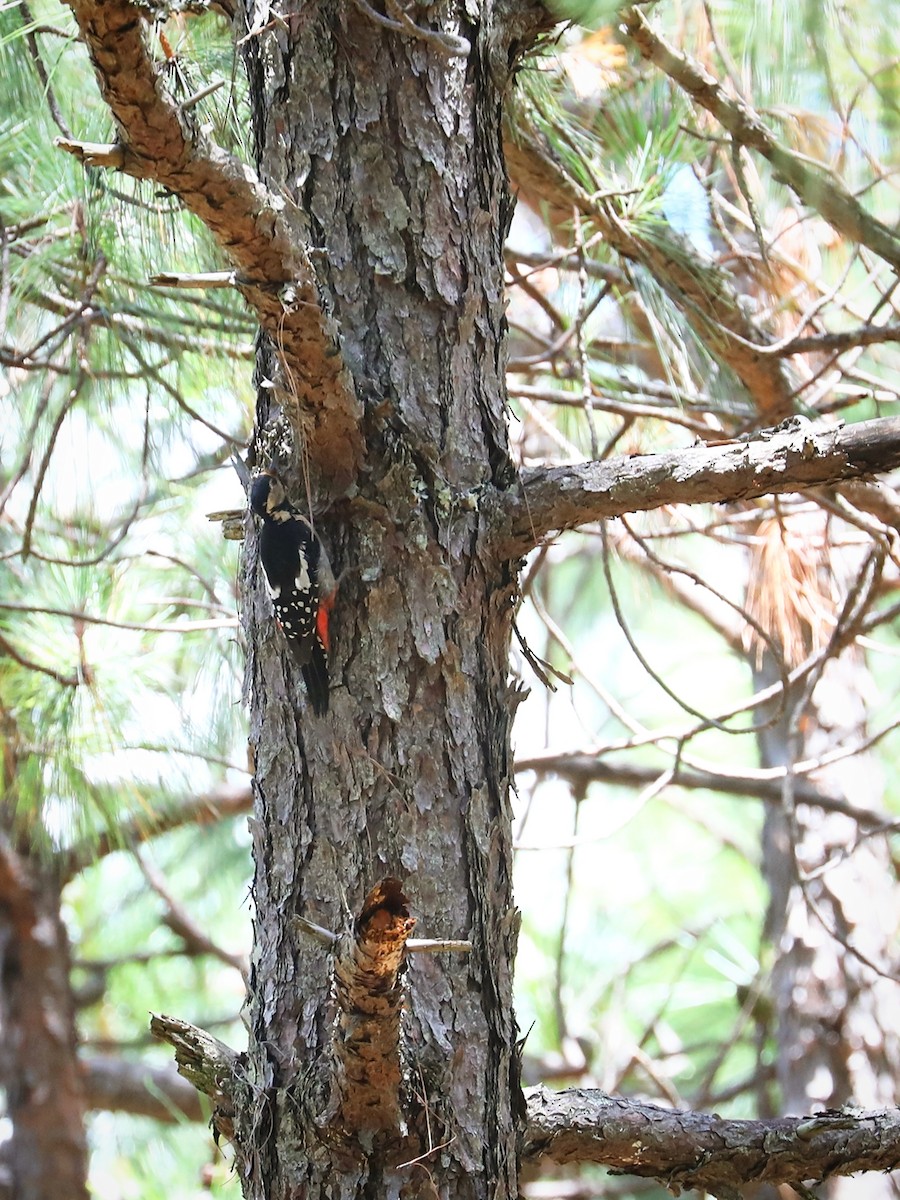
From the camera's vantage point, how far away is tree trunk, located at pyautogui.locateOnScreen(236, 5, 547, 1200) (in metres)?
1.40

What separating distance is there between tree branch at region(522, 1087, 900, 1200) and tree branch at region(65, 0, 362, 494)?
33.0 inches

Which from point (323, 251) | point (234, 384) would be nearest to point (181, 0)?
point (323, 251)

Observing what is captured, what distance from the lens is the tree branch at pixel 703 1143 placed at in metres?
1.50

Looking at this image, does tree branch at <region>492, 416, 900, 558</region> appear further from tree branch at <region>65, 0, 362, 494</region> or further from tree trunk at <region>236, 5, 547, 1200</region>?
tree branch at <region>65, 0, 362, 494</region>

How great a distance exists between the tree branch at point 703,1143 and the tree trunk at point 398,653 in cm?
10

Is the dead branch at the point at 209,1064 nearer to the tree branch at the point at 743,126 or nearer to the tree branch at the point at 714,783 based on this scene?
the tree branch at the point at 743,126

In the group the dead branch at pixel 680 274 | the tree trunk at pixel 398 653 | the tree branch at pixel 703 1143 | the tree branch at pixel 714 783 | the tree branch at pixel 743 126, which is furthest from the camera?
the tree branch at pixel 714 783

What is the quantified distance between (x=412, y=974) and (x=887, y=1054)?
2719 millimetres

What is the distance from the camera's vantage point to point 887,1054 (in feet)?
11.9

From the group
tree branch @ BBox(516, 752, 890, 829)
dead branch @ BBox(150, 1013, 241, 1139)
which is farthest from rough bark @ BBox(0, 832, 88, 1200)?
dead branch @ BBox(150, 1013, 241, 1139)

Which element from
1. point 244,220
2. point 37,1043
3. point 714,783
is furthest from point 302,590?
point 37,1043

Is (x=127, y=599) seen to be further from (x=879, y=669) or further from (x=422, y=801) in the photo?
(x=879, y=669)

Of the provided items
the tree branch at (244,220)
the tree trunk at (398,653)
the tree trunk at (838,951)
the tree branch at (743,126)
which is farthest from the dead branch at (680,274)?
the tree trunk at (838,951)

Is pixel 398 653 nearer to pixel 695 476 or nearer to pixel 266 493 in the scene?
pixel 266 493
